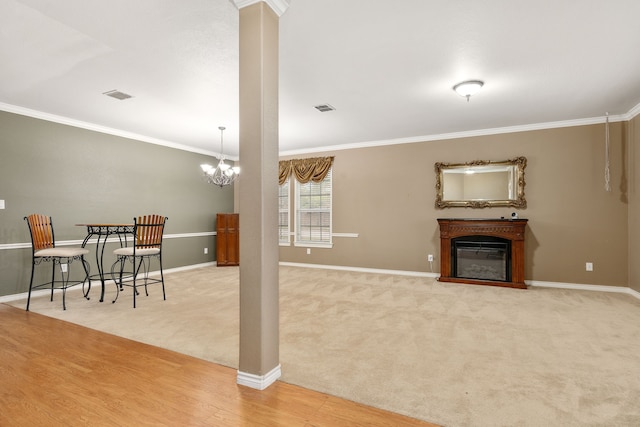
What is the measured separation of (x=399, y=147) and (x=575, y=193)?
278 centimetres

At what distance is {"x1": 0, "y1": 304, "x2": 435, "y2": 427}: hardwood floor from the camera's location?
167 cm

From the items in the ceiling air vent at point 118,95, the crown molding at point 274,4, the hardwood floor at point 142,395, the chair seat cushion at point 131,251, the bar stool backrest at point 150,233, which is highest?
the ceiling air vent at point 118,95

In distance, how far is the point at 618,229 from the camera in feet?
15.4

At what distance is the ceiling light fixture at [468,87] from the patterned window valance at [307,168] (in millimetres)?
3231

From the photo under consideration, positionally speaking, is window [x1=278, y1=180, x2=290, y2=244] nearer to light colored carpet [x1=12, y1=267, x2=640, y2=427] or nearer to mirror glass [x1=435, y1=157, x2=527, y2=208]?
light colored carpet [x1=12, y1=267, x2=640, y2=427]

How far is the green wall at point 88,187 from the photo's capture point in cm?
421

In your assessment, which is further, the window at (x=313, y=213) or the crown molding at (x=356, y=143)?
the window at (x=313, y=213)

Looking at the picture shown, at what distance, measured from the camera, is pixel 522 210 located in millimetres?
5191

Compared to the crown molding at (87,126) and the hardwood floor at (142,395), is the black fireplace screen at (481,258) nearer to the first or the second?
the hardwood floor at (142,395)

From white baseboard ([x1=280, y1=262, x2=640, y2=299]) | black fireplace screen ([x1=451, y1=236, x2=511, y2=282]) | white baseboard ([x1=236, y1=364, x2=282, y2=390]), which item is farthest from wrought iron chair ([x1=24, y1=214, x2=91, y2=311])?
black fireplace screen ([x1=451, y1=236, x2=511, y2=282])

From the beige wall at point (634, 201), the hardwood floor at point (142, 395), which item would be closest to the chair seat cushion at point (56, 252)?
the hardwood floor at point (142, 395)

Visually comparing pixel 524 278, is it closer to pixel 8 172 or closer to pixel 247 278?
pixel 247 278

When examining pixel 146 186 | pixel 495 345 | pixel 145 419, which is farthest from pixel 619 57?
pixel 146 186

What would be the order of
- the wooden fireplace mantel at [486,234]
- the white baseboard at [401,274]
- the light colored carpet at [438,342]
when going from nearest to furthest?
the light colored carpet at [438,342]
the white baseboard at [401,274]
the wooden fireplace mantel at [486,234]
